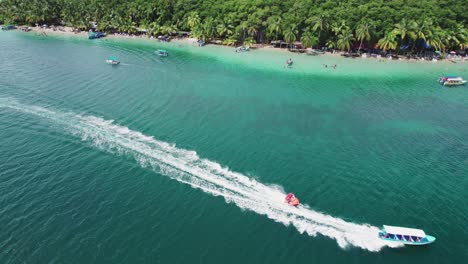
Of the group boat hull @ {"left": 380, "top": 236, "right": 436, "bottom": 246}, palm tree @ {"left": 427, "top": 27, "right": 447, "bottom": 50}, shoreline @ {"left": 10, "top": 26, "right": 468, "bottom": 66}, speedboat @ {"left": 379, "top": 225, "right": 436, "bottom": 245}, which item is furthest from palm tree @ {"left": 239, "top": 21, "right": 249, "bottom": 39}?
boat hull @ {"left": 380, "top": 236, "right": 436, "bottom": 246}

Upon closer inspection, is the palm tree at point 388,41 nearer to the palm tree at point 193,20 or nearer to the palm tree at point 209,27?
the palm tree at point 209,27

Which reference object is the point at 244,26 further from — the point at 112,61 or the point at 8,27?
the point at 8,27

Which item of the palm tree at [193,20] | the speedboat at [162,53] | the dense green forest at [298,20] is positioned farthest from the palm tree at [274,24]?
the speedboat at [162,53]

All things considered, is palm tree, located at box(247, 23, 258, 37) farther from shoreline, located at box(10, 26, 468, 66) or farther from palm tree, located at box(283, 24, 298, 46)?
palm tree, located at box(283, 24, 298, 46)

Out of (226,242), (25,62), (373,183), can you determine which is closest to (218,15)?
(25,62)

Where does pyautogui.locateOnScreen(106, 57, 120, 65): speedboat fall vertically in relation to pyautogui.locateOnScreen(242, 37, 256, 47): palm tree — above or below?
below

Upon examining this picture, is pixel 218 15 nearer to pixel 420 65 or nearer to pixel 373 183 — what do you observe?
pixel 420 65
